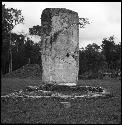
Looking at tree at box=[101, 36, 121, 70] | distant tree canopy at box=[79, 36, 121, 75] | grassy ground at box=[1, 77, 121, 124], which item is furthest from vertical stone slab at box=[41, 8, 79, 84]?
tree at box=[101, 36, 121, 70]

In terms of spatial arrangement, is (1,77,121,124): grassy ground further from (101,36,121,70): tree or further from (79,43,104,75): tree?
(101,36,121,70): tree

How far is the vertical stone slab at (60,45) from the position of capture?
1238 cm

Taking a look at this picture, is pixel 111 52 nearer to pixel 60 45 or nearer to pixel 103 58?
pixel 103 58

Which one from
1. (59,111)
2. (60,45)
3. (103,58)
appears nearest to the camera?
(59,111)

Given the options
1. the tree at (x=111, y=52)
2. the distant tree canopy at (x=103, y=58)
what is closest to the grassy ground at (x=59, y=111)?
the distant tree canopy at (x=103, y=58)

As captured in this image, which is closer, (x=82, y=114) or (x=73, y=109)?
(x=82, y=114)

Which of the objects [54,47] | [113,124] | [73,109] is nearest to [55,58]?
[54,47]

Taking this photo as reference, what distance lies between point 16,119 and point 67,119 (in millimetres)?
1275

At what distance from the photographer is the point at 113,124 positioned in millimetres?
6590

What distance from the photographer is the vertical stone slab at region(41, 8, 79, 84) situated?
12375 mm

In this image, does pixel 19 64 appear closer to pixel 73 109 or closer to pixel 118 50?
pixel 118 50

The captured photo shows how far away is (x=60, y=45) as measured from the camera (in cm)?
1240

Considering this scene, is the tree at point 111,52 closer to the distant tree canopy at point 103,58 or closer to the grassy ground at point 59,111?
the distant tree canopy at point 103,58

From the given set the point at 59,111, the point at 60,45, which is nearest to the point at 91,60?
the point at 60,45
